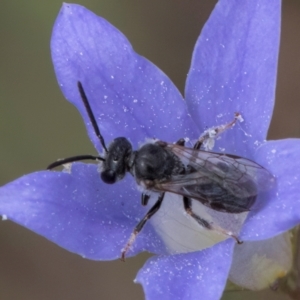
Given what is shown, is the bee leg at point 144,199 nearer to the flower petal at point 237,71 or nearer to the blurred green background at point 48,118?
the flower petal at point 237,71

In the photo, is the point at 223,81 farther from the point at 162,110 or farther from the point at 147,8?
the point at 147,8

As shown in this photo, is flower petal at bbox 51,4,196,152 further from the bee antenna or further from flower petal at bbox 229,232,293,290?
flower petal at bbox 229,232,293,290

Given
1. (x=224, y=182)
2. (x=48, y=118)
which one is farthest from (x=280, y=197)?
(x=48, y=118)

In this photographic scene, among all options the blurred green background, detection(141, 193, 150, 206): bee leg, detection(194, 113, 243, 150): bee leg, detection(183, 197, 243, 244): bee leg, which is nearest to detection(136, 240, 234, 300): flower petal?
detection(183, 197, 243, 244): bee leg

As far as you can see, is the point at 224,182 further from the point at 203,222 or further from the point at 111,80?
the point at 111,80

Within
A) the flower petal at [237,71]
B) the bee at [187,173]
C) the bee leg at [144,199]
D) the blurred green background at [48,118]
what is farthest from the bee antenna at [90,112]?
the blurred green background at [48,118]

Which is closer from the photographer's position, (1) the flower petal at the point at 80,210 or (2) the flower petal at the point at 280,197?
(2) the flower petal at the point at 280,197
